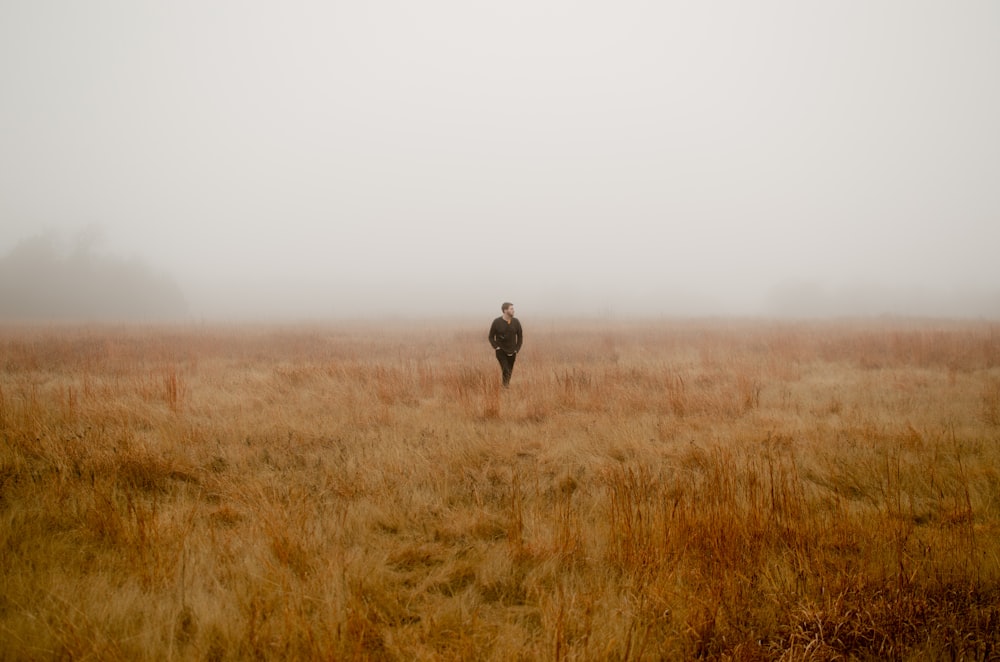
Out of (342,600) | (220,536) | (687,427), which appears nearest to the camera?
(342,600)

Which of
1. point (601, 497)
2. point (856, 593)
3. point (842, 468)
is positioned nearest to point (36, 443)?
point (601, 497)

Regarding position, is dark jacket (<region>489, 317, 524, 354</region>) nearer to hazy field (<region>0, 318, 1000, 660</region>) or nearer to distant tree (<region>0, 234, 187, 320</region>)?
hazy field (<region>0, 318, 1000, 660</region>)

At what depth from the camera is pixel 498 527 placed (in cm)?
399

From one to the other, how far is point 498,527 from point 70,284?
6857cm

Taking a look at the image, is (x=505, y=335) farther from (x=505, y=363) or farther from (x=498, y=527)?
(x=498, y=527)

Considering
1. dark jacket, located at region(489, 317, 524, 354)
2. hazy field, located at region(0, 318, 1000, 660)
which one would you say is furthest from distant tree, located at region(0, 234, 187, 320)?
hazy field, located at region(0, 318, 1000, 660)

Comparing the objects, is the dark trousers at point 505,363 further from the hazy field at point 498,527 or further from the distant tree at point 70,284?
the distant tree at point 70,284

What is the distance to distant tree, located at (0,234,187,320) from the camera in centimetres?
4791

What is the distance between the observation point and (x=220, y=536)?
3.62 meters

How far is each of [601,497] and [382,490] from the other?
2361 millimetres

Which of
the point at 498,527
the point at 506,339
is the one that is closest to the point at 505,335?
the point at 506,339

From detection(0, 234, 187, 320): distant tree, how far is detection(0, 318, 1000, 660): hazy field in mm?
53204

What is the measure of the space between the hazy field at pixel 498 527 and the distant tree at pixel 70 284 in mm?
53204

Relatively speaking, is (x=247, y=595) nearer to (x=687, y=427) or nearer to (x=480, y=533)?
→ (x=480, y=533)
